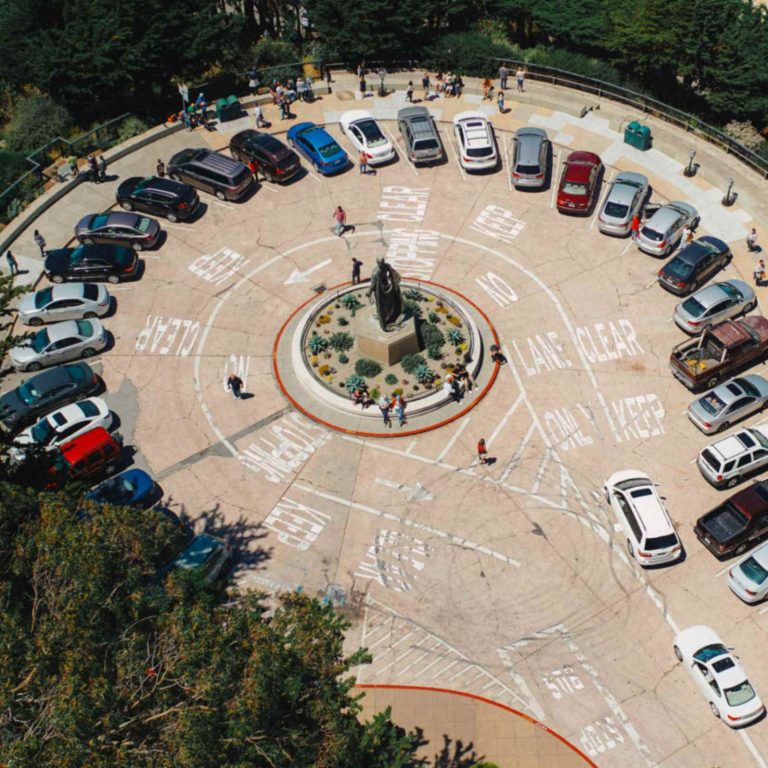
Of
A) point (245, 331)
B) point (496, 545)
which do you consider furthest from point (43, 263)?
point (496, 545)

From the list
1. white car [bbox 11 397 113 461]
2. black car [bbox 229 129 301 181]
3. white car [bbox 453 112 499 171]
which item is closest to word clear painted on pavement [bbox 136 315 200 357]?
white car [bbox 11 397 113 461]

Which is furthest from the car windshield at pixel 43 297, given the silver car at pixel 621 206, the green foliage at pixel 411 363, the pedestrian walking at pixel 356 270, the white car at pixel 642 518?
the silver car at pixel 621 206

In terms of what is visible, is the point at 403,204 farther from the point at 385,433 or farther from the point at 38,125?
the point at 38,125

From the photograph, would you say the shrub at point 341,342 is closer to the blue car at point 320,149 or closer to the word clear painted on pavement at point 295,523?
the word clear painted on pavement at point 295,523

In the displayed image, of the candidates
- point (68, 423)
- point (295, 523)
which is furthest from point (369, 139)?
point (295, 523)

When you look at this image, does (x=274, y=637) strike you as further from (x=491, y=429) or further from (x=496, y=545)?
(x=491, y=429)
